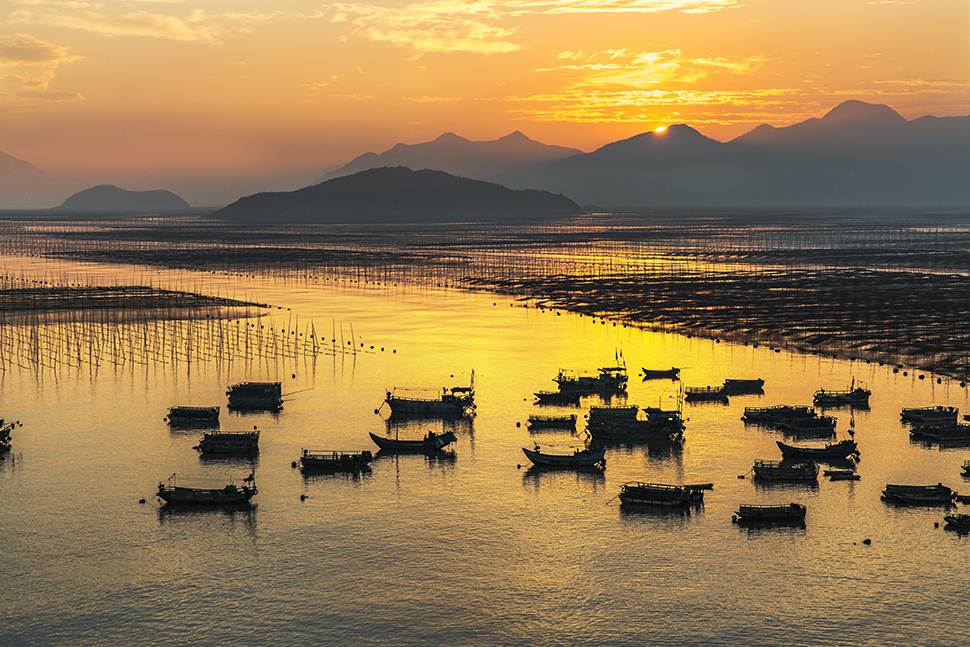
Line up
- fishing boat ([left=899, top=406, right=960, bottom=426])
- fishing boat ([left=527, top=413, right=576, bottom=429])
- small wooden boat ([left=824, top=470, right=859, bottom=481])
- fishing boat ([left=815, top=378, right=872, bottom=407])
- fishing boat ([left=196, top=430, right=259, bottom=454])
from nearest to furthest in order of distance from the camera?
small wooden boat ([left=824, top=470, right=859, bottom=481]) → fishing boat ([left=196, top=430, right=259, bottom=454]) → fishing boat ([left=899, top=406, right=960, bottom=426]) → fishing boat ([left=527, top=413, right=576, bottom=429]) → fishing boat ([left=815, top=378, right=872, bottom=407])

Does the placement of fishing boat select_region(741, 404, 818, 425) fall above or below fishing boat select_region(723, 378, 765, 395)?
below

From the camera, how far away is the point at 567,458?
220ft

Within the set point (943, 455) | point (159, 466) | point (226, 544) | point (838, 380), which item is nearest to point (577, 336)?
point (838, 380)

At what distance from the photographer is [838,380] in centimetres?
9275

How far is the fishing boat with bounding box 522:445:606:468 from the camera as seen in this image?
6681cm

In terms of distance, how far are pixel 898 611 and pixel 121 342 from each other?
97643mm

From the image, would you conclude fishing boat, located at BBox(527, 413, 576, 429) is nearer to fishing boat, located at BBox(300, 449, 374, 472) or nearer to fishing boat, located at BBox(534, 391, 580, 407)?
fishing boat, located at BBox(534, 391, 580, 407)

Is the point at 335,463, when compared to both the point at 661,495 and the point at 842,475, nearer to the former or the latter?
the point at 661,495

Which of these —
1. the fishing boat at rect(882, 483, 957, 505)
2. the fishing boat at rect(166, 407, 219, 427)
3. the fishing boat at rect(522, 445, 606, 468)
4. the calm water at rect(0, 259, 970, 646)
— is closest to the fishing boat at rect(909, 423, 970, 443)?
the calm water at rect(0, 259, 970, 646)

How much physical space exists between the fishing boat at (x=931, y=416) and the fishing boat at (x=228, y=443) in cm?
5703

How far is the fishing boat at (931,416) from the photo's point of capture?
74744 millimetres

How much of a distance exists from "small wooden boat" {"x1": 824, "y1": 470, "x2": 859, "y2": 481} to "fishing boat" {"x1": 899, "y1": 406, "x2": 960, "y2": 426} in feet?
49.0

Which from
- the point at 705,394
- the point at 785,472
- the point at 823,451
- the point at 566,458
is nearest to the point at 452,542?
the point at 566,458

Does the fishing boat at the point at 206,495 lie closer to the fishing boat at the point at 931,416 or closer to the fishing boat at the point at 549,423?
the fishing boat at the point at 549,423
